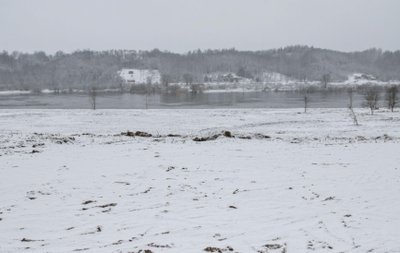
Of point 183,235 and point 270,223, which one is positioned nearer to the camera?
point 183,235

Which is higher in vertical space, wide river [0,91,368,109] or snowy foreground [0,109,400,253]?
snowy foreground [0,109,400,253]

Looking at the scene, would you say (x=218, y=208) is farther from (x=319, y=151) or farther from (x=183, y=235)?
(x=319, y=151)

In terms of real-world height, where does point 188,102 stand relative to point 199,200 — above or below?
below

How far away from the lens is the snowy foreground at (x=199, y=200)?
895 centimetres

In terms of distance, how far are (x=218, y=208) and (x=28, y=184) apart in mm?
6825

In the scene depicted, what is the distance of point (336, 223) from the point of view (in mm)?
9953

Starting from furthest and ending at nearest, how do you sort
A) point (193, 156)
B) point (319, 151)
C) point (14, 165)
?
1. point (319, 151)
2. point (193, 156)
3. point (14, 165)

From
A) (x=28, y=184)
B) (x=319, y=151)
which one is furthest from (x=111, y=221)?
(x=319, y=151)

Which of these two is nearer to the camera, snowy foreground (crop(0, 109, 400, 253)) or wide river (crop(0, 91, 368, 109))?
snowy foreground (crop(0, 109, 400, 253))

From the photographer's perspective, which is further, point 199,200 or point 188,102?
point 188,102

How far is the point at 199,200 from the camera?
1202 cm

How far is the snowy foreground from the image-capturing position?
352 inches

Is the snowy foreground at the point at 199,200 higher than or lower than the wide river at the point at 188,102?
higher

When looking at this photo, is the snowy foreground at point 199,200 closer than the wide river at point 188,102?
Yes
